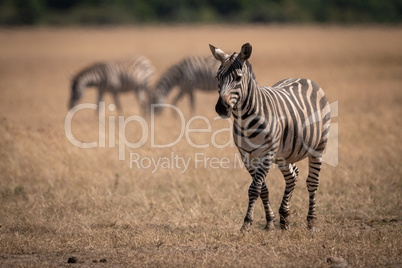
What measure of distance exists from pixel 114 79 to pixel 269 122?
38.7 ft

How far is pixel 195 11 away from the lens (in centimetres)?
5934

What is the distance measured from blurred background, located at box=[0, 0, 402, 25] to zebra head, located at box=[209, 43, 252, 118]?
4863 centimetres

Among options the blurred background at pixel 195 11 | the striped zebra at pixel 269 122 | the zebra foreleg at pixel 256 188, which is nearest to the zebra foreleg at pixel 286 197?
the striped zebra at pixel 269 122

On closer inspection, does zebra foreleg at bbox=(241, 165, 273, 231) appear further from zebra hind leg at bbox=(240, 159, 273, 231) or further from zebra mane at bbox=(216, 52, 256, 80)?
zebra mane at bbox=(216, 52, 256, 80)

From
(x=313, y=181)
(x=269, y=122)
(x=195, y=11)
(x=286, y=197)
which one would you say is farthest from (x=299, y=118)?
(x=195, y=11)

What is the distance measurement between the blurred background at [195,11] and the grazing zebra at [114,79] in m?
36.5

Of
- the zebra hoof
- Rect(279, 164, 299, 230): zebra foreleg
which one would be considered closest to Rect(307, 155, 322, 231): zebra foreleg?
Rect(279, 164, 299, 230): zebra foreleg

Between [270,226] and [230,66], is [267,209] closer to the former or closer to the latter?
[270,226]

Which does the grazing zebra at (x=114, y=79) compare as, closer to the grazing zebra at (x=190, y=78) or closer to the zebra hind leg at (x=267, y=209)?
the grazing zebra at (x=190, y=78)

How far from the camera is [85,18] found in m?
55.1

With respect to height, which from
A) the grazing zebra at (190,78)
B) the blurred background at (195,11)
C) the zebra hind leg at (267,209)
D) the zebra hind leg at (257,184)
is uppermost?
the blurred background at (195,11)

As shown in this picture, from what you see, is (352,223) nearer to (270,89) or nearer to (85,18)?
(270,89)

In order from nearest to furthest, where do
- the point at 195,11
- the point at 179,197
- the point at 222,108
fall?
the point at 222,108
the point at 179,197
the point at 195,11

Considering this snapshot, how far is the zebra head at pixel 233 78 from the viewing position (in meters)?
6.37
